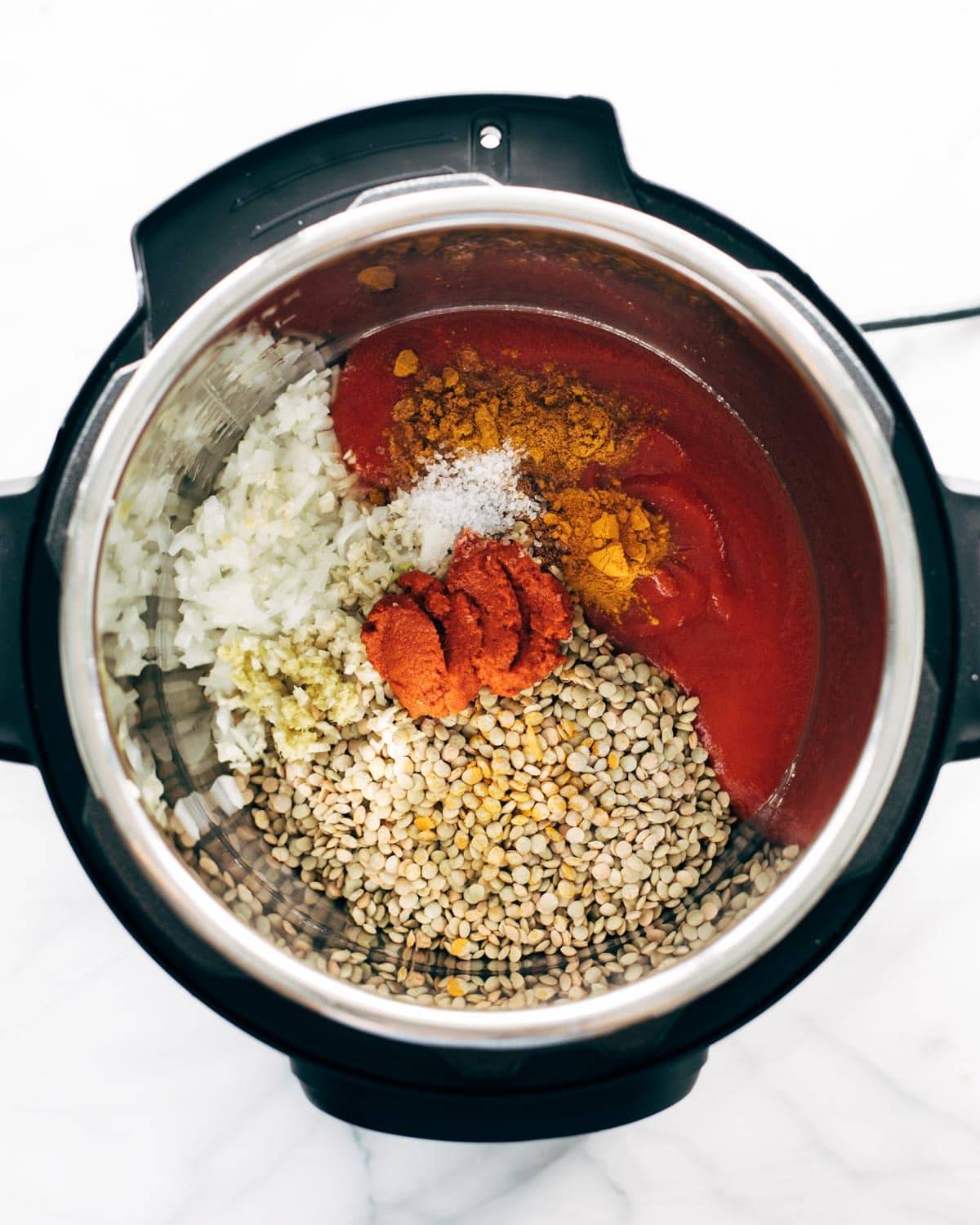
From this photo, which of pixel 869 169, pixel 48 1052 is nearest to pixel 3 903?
pixel 48 1052

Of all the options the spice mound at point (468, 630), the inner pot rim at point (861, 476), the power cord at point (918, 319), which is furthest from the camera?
the power cord at point (918, 319)

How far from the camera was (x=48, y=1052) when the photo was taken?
3.98ft

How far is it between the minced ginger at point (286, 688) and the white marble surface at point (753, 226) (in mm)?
357

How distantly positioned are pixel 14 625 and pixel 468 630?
0.43 metres

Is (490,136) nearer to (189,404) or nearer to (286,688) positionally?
(189,404)

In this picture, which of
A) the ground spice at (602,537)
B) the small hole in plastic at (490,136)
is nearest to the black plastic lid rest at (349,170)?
the small hole in plastic at (490,136)

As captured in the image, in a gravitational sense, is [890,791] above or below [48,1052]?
above

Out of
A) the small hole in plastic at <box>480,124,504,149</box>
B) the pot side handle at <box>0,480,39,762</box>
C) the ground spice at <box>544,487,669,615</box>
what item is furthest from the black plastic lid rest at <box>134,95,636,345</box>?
the ground spice at <box>544,487,669,615</box>

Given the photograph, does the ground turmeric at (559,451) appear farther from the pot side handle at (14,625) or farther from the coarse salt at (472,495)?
the pot side handle at (14,625)

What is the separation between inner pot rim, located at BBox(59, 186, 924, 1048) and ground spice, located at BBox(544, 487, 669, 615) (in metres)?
0.25

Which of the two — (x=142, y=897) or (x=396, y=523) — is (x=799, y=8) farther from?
(x=142, y=897)

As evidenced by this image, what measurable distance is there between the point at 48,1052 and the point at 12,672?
60cm

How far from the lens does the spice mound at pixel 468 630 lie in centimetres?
102

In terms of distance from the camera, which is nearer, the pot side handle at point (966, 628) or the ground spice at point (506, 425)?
the pot side handle at point (966, 628)
